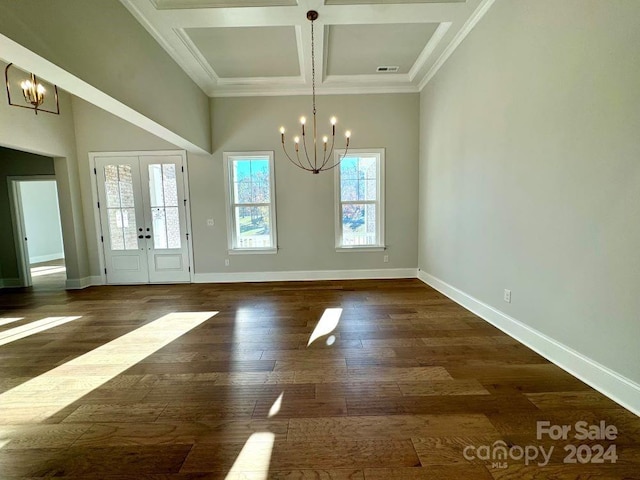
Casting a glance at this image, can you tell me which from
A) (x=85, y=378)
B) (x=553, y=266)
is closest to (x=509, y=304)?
(x=553, y=266)

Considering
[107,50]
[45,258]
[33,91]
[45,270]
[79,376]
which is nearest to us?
[79,376]

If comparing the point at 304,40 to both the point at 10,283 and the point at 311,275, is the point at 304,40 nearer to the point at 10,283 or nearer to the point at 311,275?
the point at 311,275

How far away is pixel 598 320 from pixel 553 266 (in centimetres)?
49

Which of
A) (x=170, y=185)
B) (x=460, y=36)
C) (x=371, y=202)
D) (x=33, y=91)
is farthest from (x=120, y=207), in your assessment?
(x=460, y=36)

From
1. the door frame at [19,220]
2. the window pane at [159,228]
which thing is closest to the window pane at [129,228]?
the window pane at [159,228]

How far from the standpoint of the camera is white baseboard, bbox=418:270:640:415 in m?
1.70

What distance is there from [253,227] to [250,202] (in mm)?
482

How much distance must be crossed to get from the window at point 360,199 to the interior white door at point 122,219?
12.4 feet

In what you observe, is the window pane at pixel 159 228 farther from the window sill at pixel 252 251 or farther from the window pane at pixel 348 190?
the window pane at pixel 348 190

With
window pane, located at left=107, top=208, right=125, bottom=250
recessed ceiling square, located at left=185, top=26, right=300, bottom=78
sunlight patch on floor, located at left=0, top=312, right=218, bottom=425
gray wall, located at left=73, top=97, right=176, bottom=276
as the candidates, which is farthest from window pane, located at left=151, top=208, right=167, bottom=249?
recessed ceiling square, located at left=185, top=26, right=300, bottom=78

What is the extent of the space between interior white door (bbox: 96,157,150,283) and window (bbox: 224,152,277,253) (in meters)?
1.71

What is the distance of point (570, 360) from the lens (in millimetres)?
2078

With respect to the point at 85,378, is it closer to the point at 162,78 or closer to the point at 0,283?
the point at 162,78

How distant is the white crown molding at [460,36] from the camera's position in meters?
2.85
